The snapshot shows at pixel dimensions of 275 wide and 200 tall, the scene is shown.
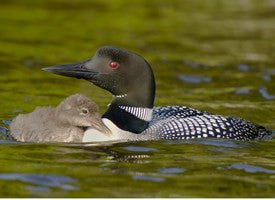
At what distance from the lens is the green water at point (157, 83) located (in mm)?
7242

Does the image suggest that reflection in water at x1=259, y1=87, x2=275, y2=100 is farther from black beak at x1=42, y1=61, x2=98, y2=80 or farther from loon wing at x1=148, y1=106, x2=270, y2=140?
black beak at x1=42, y1=61, x2=98, y2=80

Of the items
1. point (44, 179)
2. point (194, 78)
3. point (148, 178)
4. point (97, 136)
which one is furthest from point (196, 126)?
point (194, 78)

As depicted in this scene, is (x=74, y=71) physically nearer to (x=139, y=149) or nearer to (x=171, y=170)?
(x=139, y=149)

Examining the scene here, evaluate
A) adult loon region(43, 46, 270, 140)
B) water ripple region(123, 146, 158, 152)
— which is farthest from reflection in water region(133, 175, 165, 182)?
adult loon region(43, 46, 270, 140)

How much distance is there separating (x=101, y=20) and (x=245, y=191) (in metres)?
11.5

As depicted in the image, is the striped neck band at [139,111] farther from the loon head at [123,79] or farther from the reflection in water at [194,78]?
the reflection in water at [194,78]

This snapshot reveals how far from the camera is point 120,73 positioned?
8.84 meters

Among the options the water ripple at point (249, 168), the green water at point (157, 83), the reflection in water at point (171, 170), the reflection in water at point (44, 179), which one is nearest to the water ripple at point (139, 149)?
the green water at point (157, 83)

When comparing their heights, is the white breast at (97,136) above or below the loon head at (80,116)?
below

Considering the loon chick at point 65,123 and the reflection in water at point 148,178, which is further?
the loon chick at point 65,123

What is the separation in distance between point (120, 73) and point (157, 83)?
3.78 m

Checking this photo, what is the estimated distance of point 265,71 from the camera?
13.5 meters

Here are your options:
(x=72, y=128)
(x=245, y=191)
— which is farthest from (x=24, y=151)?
(x=245, y=191)

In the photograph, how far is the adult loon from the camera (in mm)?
8781
